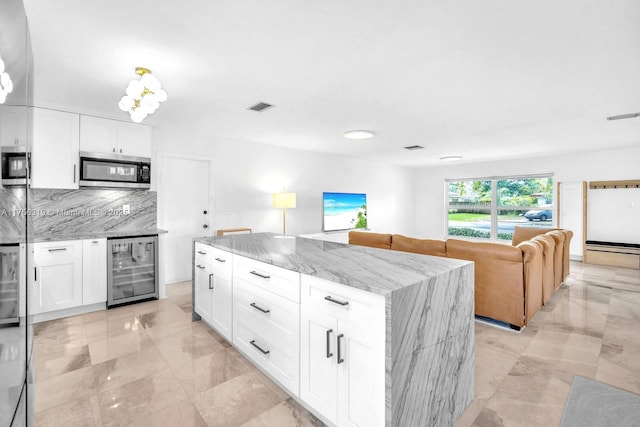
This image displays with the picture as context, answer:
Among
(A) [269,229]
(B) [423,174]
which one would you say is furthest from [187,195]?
(B) [423,174]

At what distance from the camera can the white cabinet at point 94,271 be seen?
3436mm

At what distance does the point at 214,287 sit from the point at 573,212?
7404mm

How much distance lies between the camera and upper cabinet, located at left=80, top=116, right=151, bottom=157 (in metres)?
3.63

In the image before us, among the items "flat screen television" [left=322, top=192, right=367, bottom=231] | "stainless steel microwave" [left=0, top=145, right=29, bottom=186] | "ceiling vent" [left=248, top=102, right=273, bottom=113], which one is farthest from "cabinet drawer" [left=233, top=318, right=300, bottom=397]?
"flat screen television" [left=322, top=192, right=367, bottom=231]

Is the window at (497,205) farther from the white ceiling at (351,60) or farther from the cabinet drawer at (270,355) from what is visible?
the cabinet drawer at (270,355)

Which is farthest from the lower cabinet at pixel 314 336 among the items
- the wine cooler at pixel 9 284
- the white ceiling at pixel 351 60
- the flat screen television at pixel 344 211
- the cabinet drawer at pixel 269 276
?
the flat screen television at pixel 344 211

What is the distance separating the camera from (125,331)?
295 centimetres

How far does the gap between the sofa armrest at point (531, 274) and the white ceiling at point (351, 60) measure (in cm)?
157

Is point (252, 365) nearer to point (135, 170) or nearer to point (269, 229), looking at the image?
point (135, 170)

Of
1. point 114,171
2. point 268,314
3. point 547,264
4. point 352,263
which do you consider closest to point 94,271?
point 114,171

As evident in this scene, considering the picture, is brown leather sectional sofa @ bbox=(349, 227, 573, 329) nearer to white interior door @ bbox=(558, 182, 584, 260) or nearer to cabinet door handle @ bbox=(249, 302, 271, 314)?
cabinet door handle @ bbox=(249, 302, 271, 314)

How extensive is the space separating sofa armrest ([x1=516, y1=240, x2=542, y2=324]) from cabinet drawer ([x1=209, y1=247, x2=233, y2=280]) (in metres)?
2.74

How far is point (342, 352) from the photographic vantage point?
4.92 ft

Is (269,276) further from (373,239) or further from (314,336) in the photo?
(373,239)
